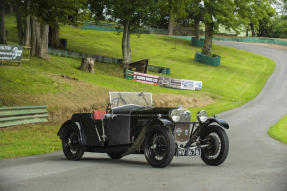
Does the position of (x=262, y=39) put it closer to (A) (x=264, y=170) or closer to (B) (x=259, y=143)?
(B) (x=259, y=143)

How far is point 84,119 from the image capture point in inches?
479

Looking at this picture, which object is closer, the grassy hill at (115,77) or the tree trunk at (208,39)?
the grassy hill at (115,77)

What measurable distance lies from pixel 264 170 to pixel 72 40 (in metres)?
56.9

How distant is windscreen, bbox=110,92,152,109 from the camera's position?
11930mm

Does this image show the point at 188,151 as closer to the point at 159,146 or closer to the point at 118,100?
the point at 159,146

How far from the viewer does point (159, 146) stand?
10305 mm

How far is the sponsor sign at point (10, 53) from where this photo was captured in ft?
94.2

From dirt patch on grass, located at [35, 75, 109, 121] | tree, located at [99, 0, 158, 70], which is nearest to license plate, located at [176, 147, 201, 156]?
dirt patch on grass, located at [35, 75, 109, 121]

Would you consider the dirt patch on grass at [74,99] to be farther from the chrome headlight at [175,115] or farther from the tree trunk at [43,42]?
the chrome headlight at [175,115]

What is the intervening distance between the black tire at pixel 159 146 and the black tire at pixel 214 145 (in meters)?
1.31

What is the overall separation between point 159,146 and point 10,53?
21439mm

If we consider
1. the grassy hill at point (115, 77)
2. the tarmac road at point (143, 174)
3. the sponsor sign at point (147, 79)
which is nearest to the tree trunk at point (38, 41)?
the grassy hill at point (115, 77)

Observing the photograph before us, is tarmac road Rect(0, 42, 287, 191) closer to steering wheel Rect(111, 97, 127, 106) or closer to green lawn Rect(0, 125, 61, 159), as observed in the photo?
green lawn Rect(0, 125, 61, 159)

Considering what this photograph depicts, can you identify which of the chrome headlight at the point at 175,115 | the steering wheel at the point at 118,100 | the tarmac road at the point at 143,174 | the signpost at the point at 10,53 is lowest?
the tarmac road at the point at 143,174
